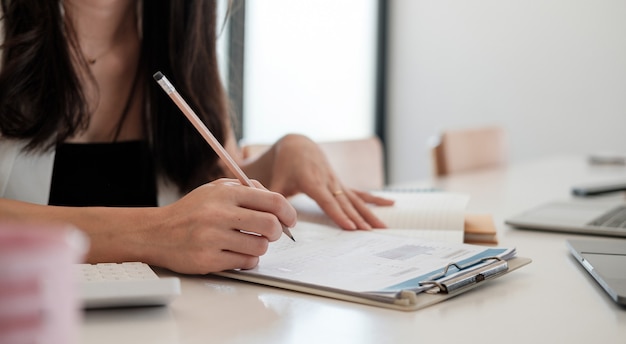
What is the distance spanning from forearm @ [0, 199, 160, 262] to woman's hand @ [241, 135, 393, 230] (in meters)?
0.35

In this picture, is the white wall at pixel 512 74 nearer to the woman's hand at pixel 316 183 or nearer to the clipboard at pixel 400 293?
the woman's hand at pixel 316 183

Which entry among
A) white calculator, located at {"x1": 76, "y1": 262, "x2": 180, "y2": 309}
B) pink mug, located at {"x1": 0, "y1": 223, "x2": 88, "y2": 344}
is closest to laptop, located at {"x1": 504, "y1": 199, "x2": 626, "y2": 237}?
white calculator, located at {"x1": 76, "y1": 262, "x2": 180, "y2": 309}

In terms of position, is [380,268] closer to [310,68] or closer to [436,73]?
[310,68]

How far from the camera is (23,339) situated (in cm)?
32

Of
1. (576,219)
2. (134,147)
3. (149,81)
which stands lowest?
(576,219)

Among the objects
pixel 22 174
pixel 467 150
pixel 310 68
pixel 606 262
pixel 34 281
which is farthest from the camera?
pixel 310 68

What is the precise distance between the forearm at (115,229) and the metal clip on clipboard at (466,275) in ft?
1.04

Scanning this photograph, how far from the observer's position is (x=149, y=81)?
1.51 m

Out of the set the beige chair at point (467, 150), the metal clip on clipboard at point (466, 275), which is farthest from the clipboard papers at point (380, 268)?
the beige chair at point (467, 150)

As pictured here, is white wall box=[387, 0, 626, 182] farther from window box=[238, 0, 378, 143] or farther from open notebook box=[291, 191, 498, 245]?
open notebook box=[291, 191, 498, 245]

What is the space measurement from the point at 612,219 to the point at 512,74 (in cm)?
330

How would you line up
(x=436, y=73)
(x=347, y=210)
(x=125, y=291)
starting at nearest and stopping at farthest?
(x=125, y=291)
(x=347, y=210)
(x=436, y=73)

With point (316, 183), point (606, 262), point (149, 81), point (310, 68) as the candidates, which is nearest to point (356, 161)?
point (149, 81)

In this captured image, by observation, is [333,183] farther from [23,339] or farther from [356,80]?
[356,80]
